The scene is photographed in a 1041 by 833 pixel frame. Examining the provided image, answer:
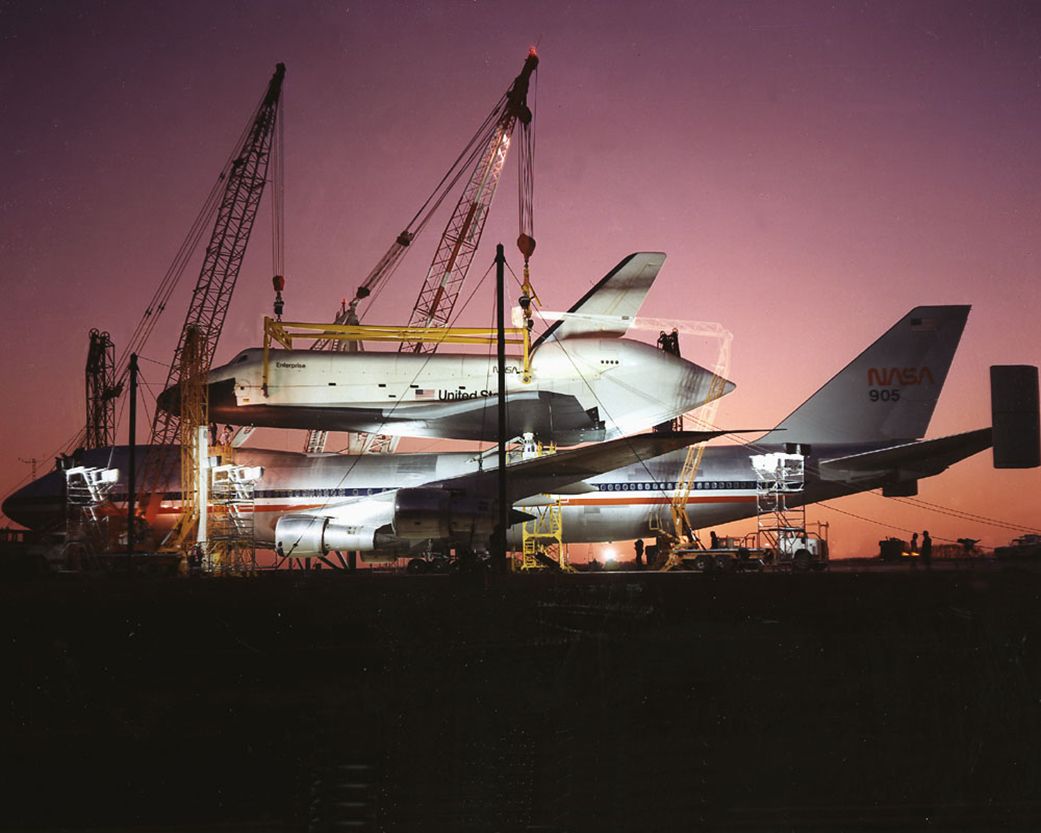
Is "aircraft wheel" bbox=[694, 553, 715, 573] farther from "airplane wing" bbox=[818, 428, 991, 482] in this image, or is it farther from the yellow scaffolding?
"airplane wing" bbox=[818, 428, 991, 482]

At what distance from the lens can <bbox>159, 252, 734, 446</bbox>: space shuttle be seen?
41.9m

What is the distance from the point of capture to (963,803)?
7.48 meters

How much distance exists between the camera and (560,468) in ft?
111

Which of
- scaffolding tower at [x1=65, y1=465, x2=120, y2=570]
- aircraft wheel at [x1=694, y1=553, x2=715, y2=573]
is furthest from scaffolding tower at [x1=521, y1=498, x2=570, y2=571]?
scaffolding tower at [x1=65, y1=465, x2=120, y2=570]

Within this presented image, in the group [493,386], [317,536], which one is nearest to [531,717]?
[317,536]

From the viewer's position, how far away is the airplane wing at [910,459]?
36.5 metres

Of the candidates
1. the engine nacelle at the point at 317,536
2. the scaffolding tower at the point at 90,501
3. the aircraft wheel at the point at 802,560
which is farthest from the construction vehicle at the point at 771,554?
the scaffolding tower at the point at 90,501

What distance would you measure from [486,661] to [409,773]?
6021 mm

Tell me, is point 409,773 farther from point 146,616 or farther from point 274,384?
point 274,384

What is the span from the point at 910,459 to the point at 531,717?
31.4 meters

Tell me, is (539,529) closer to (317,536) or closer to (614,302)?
(317,536)

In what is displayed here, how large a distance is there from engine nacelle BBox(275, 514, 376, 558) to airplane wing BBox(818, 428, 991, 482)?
19223mm

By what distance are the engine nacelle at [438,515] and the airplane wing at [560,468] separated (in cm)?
85

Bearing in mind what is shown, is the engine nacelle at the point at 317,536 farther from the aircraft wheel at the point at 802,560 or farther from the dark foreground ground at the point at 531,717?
the aircraft wheel at the point at 802,560
